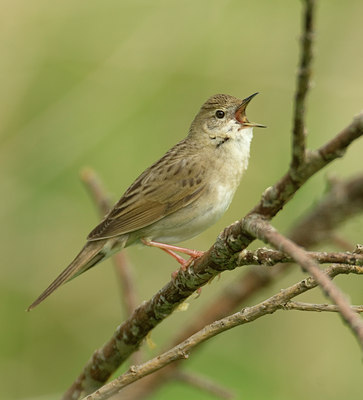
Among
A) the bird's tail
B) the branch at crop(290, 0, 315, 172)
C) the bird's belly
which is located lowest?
the branch at crop(290, 0, 315, 172)

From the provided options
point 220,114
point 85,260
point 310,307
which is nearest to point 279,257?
point 310,307

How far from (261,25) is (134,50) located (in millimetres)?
1244

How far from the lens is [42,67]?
725 centimetres

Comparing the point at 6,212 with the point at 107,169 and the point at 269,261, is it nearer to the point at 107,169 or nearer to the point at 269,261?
the point at 107,169

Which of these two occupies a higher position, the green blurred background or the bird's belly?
the green blurred background

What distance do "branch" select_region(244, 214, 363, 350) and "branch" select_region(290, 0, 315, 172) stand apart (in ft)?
0.62

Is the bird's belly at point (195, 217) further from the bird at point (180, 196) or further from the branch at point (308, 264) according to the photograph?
the branch at point (308, 264)

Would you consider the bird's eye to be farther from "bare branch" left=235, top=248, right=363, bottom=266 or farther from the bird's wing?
"bare branch" left=235, top=248, right=363, bottom=266

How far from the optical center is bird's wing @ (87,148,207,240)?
4.53 meters

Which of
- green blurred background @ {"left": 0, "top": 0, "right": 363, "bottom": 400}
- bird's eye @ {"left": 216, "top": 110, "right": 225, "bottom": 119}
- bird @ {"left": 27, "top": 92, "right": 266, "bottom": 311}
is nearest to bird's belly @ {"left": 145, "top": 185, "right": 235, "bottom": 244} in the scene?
bird @ {"left": 27, "top": 92, "right": 266, "bottom": 311}

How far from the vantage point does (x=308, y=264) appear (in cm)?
171

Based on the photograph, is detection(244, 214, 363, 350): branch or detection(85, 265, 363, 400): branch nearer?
detection(244, 214, 363, 350): branch

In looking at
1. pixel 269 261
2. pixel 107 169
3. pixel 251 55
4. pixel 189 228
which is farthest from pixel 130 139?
pixel 269 261

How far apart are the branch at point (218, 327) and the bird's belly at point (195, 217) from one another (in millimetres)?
2236
